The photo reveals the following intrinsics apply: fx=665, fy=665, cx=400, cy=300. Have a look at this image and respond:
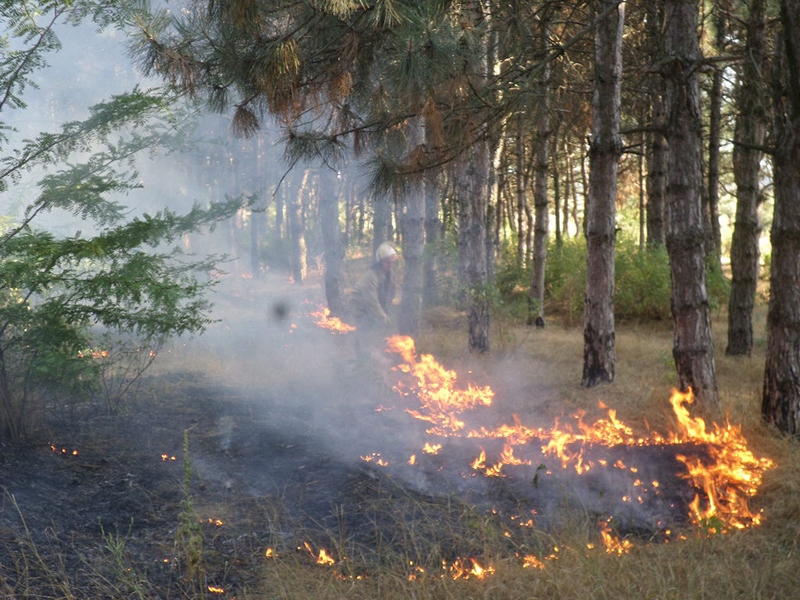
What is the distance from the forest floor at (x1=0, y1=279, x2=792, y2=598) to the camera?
439 centimetres

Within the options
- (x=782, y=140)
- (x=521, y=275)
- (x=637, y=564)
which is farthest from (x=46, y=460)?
(x=521, y=275)

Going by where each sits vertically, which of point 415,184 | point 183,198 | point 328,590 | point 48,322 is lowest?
point 328,590

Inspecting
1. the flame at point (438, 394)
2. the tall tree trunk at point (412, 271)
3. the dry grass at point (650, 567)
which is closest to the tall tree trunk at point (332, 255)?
the tall tree trunk at point (412, 271)

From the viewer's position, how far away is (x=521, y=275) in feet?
58.9

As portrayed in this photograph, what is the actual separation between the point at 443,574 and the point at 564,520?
3.87 ft

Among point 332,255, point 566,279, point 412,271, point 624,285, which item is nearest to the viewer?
point 412,271

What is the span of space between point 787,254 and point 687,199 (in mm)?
1121

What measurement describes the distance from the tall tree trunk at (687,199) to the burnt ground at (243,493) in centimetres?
134

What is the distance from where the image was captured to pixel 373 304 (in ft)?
37.6

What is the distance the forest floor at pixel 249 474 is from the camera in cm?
439

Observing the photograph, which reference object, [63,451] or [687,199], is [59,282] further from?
[687,199]

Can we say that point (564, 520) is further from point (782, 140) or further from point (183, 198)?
point (183, 198)

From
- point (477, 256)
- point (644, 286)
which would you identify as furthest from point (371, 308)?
point (644, 286)

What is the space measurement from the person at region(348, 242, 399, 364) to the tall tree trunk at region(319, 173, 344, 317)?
4.28 metres
